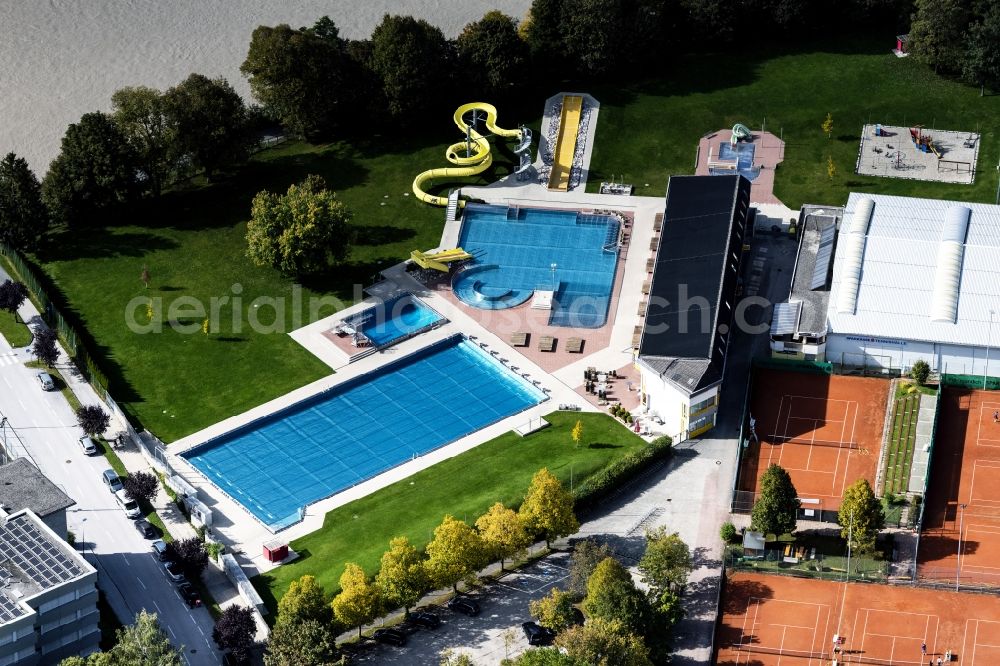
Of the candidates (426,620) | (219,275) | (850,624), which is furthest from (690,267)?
(219,275)

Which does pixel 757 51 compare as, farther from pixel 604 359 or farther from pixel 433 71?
pixel 604 359

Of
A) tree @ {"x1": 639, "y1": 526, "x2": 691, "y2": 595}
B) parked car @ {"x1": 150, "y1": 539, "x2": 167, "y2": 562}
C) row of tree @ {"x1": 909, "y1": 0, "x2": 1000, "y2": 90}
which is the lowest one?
parked car @ {"x1": 150, "y1": 539, "x2": 167, "y2": 562}

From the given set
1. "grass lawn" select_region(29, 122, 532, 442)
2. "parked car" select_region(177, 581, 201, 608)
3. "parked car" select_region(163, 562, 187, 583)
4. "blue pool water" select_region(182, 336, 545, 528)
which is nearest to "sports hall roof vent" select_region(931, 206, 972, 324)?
"blue pool water" select_region(182, 336, 545, 528)

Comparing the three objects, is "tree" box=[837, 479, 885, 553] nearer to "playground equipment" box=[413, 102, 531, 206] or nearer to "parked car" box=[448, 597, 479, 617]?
"parked car" box=[448, 597, 479, 617]

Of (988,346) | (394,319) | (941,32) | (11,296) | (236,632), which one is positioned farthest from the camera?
(941,32)

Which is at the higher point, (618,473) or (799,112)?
(799,112)

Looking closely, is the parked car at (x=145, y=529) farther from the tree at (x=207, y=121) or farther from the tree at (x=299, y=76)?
the tree at (x=299, y=76)

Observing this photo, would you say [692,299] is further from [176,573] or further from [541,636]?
[176,573]
